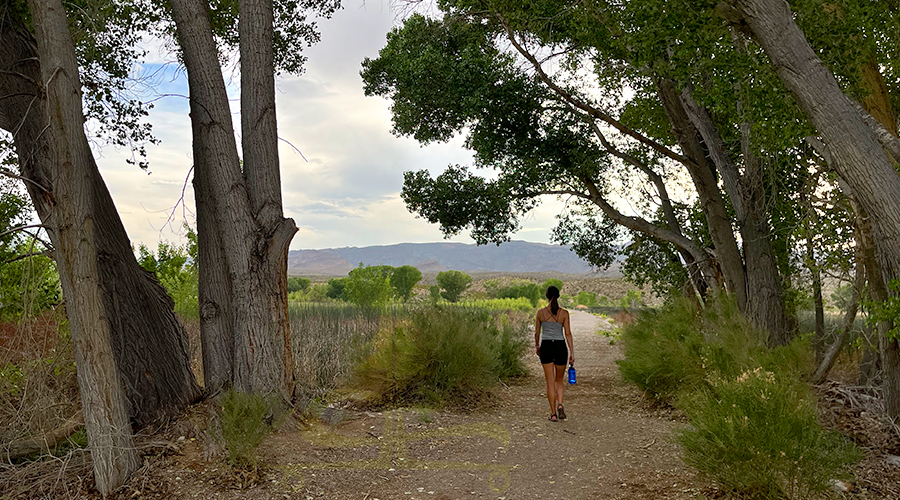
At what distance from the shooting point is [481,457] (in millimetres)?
6188

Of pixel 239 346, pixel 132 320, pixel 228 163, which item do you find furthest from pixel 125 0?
pixel 239 346

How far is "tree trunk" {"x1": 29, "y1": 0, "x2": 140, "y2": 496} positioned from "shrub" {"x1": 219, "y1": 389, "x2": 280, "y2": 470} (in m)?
0.82

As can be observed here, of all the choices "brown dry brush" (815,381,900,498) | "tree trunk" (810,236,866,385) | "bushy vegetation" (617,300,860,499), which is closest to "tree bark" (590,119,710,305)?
"tree trunk" (810,236,866,385)

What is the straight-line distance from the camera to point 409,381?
8102 millimetres

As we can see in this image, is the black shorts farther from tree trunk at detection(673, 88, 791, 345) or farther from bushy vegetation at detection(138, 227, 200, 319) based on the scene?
bushy vegetation at detection(138, 227, 200, 319)

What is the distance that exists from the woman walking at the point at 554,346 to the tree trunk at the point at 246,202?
9.55ft

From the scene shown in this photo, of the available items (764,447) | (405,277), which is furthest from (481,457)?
(405,277)

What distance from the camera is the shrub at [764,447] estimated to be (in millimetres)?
4336

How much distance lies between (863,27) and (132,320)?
25.5ft

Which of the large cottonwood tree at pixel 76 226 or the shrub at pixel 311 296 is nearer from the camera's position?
the large cottonwood tree at pixel 76 226

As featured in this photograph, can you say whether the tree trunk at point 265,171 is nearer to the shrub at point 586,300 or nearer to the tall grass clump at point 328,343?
the tall grass clump at point 328,343

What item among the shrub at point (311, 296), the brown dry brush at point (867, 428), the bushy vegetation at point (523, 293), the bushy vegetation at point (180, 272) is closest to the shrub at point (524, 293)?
the bushy vegetation at point (523, 293)

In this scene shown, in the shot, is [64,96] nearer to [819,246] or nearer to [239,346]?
[239,346]

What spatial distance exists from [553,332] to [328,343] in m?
4.11
